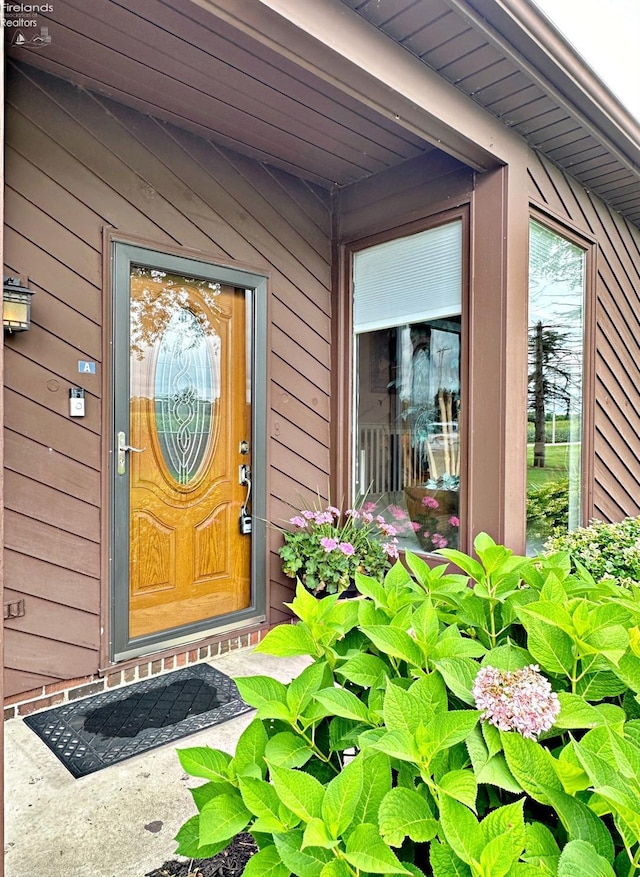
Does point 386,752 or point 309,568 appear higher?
point 386,752

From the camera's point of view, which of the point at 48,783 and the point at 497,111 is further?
the point at 497,111

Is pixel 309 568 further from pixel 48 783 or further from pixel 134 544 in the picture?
pixel 48 783

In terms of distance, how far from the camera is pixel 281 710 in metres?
0.78

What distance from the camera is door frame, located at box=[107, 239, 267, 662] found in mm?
2721

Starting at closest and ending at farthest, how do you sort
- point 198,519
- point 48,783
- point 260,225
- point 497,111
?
point 48,783 → point 497,111 → point 198,519 → point 260,225

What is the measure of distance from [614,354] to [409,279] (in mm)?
2001

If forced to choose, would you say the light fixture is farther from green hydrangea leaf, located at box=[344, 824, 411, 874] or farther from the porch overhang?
green hydrangea leaf, located at box=[344, 824, 411, 874]

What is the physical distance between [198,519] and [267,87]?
2.25m

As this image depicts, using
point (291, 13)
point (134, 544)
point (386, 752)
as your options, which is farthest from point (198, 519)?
point (386, 752)

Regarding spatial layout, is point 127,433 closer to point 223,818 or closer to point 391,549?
point 391,549

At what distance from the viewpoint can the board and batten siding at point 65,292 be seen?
2.44 metres

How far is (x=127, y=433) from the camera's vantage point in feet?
9.19

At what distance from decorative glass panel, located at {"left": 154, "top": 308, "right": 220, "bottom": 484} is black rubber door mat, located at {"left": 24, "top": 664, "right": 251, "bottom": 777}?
1067 millimetres

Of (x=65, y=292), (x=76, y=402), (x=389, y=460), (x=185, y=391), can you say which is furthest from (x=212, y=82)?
(x=389, y=460)
